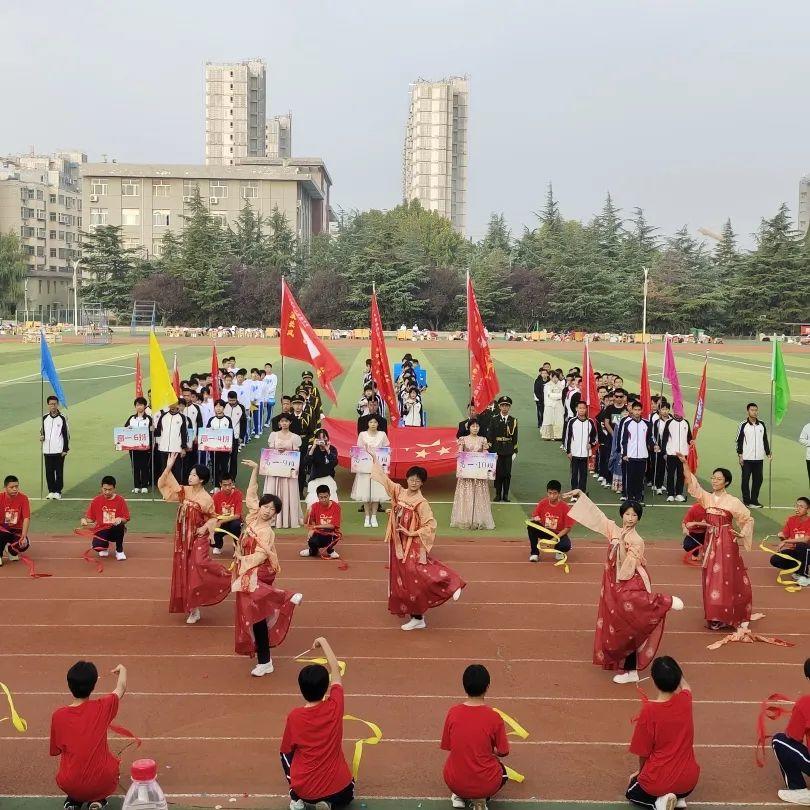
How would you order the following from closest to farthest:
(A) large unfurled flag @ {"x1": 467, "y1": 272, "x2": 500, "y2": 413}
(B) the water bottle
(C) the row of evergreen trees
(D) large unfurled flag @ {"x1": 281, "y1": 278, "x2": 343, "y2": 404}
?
1. (B) the water bottle
2. (A) large unfurled flag @ {"x1": 467, "y1": 272, "x2": 500, "y2": 413}
3. (D) large unfurled flag @ {"x1": 281, "y1": 278, "x2": 343, "y2": 404}
4. (C) the row of evergreen trees

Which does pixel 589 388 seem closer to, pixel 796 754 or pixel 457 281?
pixel 796 754

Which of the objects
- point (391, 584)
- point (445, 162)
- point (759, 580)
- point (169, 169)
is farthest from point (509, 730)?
point (445, 162)

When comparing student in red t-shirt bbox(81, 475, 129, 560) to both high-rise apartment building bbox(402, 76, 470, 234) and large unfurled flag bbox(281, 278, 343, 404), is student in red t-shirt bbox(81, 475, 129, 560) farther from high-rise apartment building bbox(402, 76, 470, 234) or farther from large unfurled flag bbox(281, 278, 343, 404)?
high-rise apartment building bbox(402, 76, 470, 234)

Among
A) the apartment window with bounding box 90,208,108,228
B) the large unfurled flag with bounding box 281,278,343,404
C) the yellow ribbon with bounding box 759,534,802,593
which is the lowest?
the yellow ribbon with bounding box 759,534,802,593

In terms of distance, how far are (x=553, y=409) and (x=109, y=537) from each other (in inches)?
478

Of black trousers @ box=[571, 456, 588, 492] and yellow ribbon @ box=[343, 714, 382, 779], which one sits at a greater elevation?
black trousers @ box=[571, 456, 588, 492]

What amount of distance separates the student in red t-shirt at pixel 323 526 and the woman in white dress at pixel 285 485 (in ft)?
3.17

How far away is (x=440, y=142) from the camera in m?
146

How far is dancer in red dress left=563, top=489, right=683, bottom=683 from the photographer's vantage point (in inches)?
325

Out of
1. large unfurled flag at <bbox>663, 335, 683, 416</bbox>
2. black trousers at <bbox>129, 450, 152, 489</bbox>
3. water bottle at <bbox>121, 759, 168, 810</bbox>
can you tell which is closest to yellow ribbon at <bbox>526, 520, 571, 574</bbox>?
large unfurled flag at <bbox>663, 335, 683, 416</bbox>

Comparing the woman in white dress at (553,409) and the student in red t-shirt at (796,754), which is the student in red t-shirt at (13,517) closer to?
the student in red t-shirt at (796,754)

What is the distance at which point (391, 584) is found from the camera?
32.2ft

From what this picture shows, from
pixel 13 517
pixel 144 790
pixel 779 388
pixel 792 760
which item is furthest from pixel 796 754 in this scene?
pixel 779 388

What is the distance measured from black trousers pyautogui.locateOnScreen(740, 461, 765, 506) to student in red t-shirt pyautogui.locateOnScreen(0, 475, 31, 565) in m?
10.7
